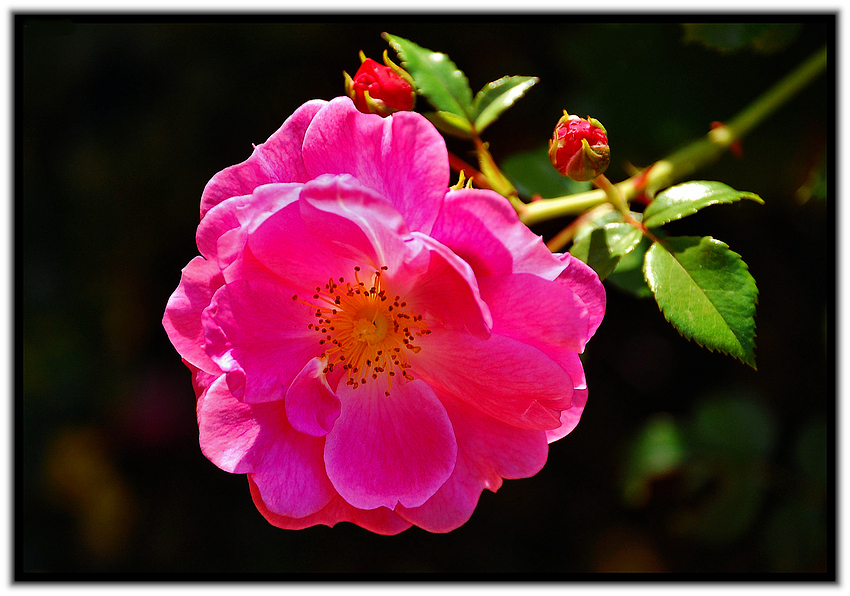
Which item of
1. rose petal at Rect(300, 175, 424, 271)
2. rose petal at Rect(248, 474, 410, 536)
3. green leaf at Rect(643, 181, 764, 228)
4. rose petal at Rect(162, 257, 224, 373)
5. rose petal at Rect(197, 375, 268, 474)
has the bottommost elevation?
rose petal at Rect(248, 474, 410, 536)

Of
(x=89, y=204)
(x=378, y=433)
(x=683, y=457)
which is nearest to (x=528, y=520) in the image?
(x=683, y=457)

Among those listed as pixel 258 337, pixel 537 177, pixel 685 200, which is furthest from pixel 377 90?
pixel 537 177

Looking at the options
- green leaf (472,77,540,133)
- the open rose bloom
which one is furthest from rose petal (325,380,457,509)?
green leaf (472,77,540,133)

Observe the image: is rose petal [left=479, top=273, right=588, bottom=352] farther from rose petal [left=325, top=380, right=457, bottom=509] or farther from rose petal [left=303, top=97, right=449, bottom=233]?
rose petal [left=325, top=380, right=457, bottom=509]

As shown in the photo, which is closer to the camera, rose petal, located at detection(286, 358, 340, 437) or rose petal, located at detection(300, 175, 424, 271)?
rose petal, located at detection(300, 175, 424, 271)

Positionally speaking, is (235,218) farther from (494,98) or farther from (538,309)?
(494,98)

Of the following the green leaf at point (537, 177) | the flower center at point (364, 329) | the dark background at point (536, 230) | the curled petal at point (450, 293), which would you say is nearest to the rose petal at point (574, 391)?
the curled petal at point (450, 293)

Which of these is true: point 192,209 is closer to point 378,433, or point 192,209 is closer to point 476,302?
point 378,433

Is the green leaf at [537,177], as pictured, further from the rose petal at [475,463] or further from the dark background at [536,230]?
the rose petal at [475,463]
